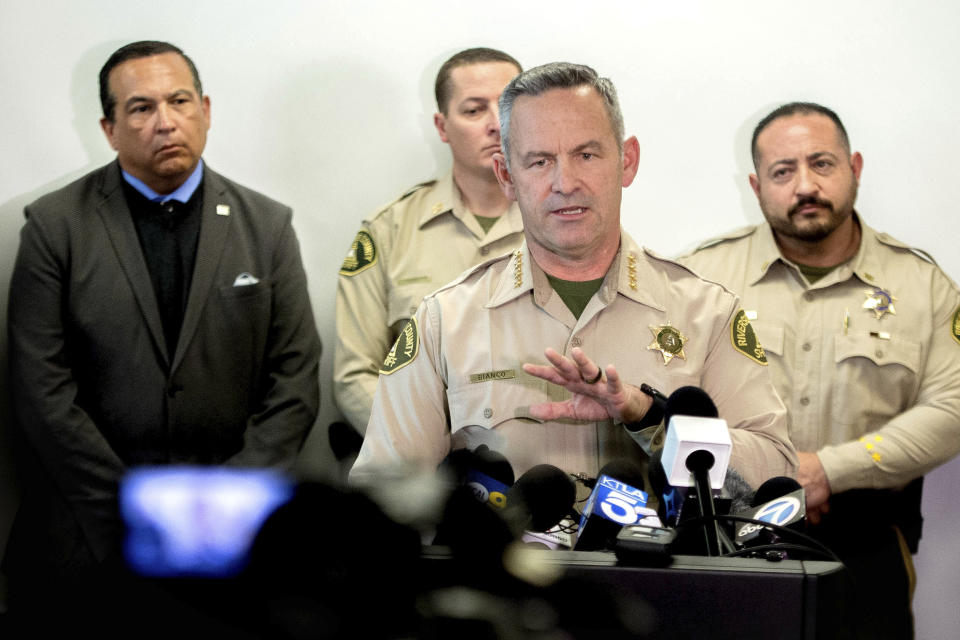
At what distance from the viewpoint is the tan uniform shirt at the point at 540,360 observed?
6.93ft

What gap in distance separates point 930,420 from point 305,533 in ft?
8.45

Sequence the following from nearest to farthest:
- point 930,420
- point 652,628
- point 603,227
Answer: point 652,628, point 603,227, point 930,420

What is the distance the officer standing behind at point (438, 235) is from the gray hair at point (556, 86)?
1063 millimetres

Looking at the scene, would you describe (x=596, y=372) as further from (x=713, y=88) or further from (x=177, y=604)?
(x=713, y=88)

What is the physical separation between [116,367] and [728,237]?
75.2 inches

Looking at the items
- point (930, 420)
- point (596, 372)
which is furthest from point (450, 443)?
point (930, 420)

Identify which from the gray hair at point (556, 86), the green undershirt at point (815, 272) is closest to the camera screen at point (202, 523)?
the gray hair at point (556, 86)

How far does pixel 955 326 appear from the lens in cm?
318

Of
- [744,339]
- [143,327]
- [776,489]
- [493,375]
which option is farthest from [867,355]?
[143,327]

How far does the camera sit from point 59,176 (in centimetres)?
345

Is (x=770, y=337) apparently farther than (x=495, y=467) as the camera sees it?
Yes

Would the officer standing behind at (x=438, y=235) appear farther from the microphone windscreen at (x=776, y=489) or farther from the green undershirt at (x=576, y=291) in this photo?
the microphone windscreen at (x=776, y=489)

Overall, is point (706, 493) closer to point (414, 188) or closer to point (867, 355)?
point (867, 355)

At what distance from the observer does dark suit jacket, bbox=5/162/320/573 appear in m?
2.90
